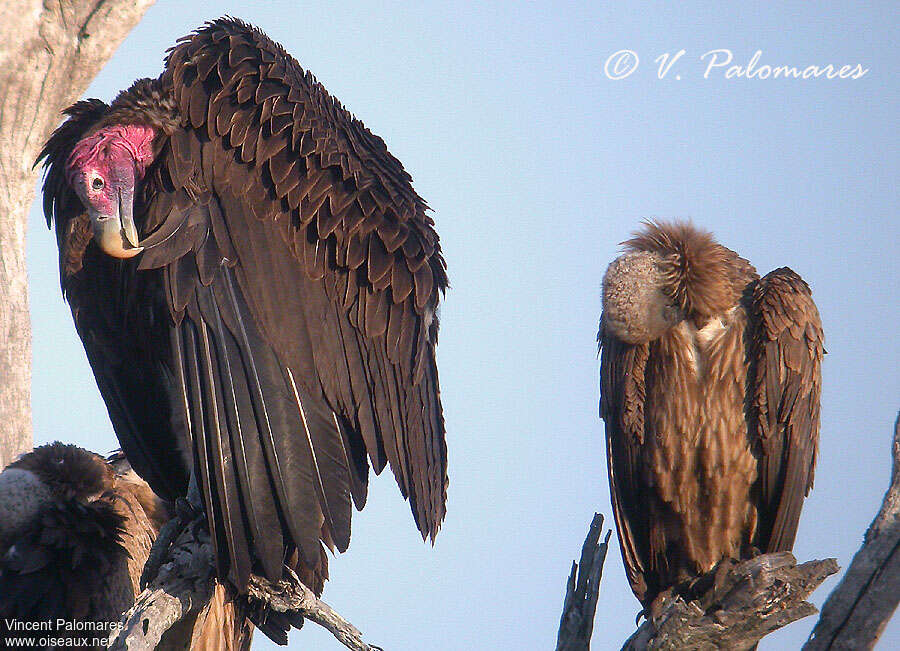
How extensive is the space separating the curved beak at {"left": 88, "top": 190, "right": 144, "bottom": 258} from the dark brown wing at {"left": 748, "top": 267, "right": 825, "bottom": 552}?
2446mm

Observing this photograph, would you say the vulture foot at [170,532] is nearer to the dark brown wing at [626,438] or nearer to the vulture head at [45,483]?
the vulture head at [45,483]

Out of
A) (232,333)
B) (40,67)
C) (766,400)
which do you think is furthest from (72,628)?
(40,67)

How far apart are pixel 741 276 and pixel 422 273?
1.42 metres

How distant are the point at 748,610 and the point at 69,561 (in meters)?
2.57

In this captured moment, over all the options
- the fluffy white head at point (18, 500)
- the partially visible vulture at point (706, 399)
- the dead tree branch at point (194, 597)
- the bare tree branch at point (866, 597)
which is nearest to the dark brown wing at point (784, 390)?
the partially visible vulture at point (706, 399)

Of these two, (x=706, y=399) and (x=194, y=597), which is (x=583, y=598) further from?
(x=194, y=597)

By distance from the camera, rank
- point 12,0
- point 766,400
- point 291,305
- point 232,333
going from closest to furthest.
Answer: point 232,333 → point 291,305 → point 766,400 → point 12,0

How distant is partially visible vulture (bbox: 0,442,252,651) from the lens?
12.5 ft

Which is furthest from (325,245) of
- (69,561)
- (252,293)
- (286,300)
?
(69,561)

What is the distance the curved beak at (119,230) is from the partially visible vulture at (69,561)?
4.09 ft

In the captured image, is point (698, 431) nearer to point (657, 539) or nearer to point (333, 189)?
point (657, 539)

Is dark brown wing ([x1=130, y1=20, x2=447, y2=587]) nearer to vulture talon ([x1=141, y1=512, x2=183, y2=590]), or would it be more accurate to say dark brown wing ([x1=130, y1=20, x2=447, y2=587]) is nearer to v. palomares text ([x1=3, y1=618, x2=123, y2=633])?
vulture talon ([x1=141, y1=512, x2=183, y2=590])

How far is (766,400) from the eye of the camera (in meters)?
4.13

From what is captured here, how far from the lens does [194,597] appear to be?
3250 mm
